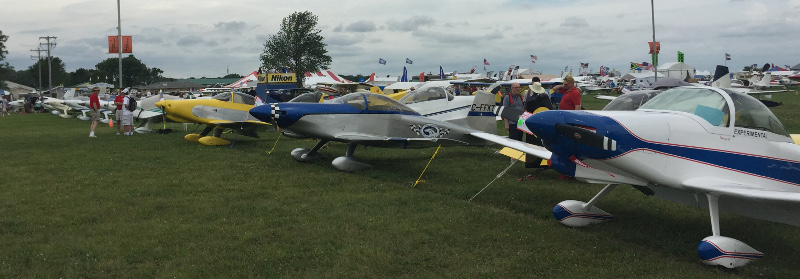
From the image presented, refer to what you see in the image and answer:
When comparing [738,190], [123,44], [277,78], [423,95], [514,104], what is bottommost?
[738,190]

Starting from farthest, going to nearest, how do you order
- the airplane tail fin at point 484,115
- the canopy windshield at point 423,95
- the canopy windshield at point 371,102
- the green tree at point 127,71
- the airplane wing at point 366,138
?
the green tree at point 127,71
the canopy windshield at point 423,95
the airplane tail fin at point 484,115
the canopy windshield at point 371,102
the airplane wing at point 366,138

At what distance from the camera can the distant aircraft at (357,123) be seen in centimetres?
1000

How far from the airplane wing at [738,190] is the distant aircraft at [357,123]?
503 cm

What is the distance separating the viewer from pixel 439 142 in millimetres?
9578

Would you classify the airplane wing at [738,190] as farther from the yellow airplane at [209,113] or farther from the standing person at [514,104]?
the yellow airplane at [209,113]

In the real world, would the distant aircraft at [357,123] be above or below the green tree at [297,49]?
below

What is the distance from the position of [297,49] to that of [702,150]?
2275 inches

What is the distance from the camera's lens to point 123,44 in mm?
30016

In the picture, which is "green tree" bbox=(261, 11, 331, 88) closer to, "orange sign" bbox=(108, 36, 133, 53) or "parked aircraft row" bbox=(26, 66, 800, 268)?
"orange sign" bbox=(108, 36, 133, 53)

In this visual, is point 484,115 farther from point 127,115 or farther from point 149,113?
point 149,113

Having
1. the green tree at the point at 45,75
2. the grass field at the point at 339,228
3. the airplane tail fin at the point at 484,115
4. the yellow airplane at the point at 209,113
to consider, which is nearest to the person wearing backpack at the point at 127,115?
the yellow airplane at the point at 209,113

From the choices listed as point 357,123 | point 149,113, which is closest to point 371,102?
point 357,123

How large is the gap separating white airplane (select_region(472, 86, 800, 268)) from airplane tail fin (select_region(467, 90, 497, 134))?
6.21 metres

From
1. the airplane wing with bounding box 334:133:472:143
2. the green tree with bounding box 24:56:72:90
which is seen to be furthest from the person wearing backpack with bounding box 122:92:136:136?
the green tree with bounding box 24:56:72:90
